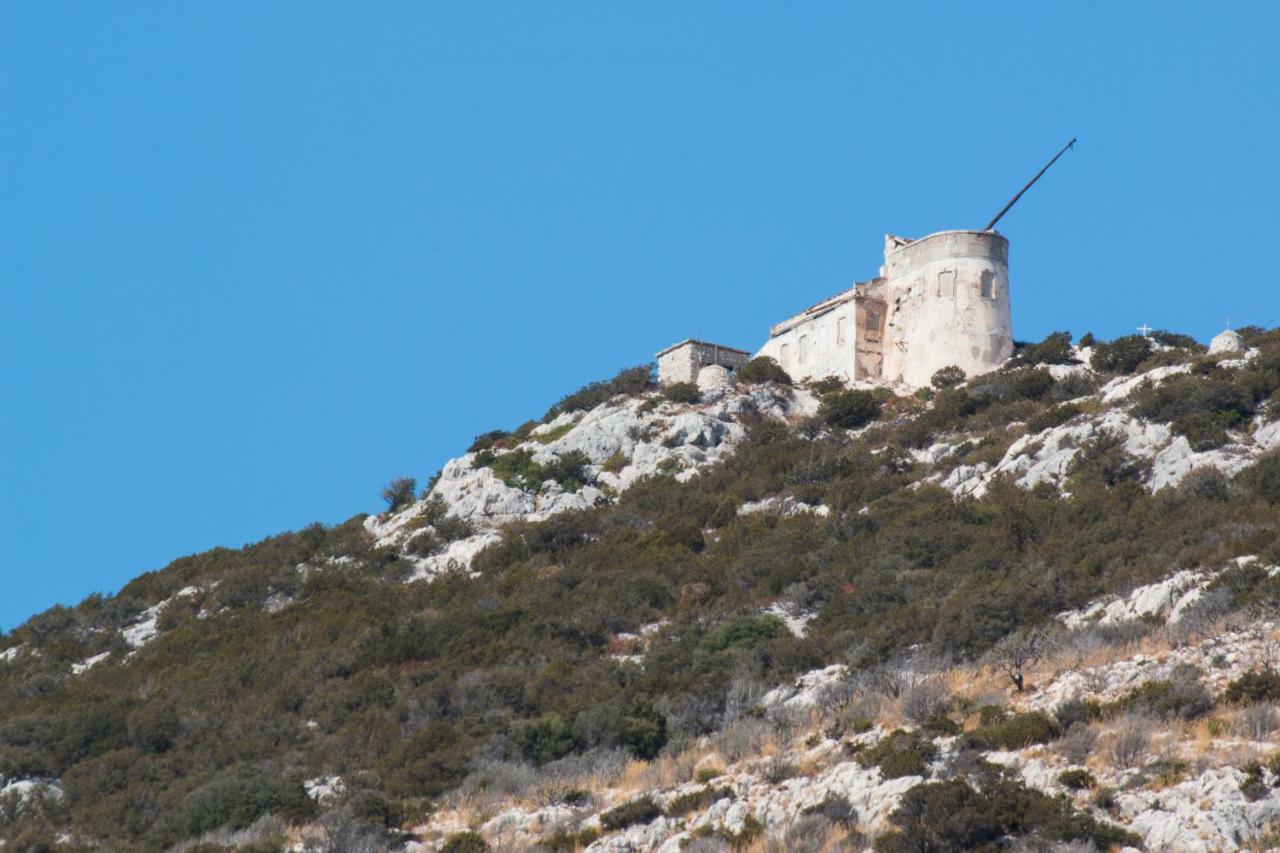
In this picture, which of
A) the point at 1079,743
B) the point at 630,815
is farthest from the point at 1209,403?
the point at 630,815

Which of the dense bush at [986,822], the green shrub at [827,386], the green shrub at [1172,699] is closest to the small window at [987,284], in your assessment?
the green shrub at [827,386]

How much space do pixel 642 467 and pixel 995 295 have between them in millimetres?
13047

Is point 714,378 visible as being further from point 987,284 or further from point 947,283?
point 987,284

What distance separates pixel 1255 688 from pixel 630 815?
26.3 feet

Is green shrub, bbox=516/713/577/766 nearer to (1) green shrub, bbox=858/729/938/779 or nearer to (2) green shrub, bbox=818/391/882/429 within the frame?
(1) green shrub, bbox=858/729/938/779

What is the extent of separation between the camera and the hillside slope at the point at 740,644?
21922mm

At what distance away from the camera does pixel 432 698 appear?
108 feet

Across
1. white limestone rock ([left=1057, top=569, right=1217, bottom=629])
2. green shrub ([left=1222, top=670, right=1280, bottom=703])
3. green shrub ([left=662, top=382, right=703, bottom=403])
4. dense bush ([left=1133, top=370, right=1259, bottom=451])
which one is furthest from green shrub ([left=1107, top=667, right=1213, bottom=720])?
green shrub ([left=662, top=382, right=703, bottom=403])

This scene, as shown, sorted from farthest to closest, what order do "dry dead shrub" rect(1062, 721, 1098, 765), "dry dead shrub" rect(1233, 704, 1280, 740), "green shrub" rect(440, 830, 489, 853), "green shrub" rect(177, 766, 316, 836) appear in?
"green shrub" rect(177, 766, 316, 836) → "green shrub" rect(440, 830, 489, 853) → "dry dead shrub" rect(1062, 721, 1098, 765) → "dry dead shrub" rect(1233, 704, 1280, 740)

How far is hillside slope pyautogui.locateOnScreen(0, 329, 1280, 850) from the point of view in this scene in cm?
2192

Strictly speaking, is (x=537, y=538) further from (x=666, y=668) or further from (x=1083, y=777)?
(x=1083, y=777)

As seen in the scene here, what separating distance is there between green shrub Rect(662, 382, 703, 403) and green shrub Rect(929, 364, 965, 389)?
731 cm

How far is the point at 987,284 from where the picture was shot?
55375 mm

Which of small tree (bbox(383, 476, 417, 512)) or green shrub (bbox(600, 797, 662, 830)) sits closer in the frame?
green shrub (bbox(600, 797, 662, 830))
